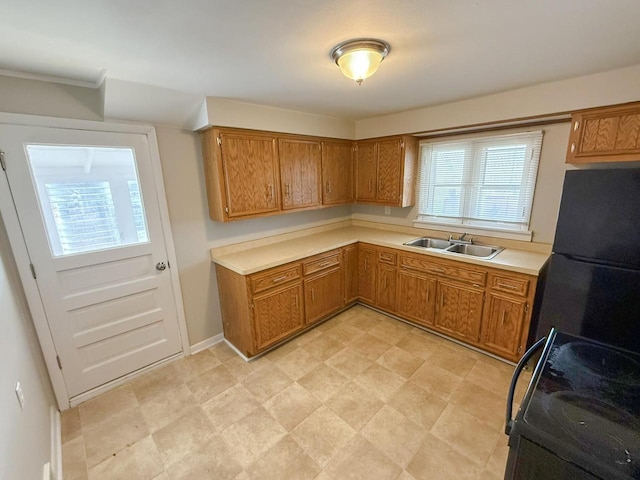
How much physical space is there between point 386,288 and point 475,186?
1470 millimetres

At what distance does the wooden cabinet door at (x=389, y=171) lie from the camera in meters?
3.18

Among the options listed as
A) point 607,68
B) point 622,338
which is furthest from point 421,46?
point 622,338

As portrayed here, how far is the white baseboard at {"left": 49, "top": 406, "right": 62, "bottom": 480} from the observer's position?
1.46 metres

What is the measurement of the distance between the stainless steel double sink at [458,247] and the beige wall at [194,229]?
73.2 inches

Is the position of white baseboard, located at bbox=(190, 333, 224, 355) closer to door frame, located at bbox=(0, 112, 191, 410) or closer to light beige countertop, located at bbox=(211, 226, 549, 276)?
door frame, located at bbox=(0, 112, 191, 410)

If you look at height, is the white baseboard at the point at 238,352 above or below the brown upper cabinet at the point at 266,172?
below

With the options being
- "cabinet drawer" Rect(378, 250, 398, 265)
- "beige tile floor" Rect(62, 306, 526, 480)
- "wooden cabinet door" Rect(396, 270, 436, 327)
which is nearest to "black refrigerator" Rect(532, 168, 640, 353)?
"beige tile floor" Rect(62, 306, 526, 480)

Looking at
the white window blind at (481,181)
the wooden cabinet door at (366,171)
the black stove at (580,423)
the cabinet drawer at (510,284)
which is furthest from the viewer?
the wooden cabinet door at (366,171)

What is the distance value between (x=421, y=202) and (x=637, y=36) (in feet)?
6.88

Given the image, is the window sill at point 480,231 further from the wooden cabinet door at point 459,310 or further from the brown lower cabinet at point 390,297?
the wooden cabinet door at point 459,310

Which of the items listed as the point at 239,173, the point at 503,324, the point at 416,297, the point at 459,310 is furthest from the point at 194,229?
the point at 503,324

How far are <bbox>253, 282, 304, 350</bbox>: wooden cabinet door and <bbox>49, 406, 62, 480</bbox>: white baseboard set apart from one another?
1.38 m

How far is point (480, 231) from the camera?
2928 mm

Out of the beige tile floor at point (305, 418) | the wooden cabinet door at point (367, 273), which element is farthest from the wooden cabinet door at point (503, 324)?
the wooden cabinet door at point (367, 273)
